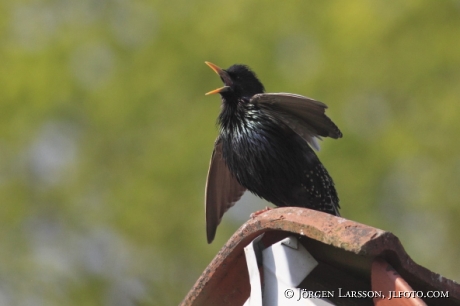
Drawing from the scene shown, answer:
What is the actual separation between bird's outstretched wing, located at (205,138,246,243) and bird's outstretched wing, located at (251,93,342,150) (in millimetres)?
646

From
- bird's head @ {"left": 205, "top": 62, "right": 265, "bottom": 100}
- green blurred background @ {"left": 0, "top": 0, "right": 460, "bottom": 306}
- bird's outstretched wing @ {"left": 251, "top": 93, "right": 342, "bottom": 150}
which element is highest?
green blurred background @ {"left": 0, "top": 0, "right": 460, "bottom": 306}

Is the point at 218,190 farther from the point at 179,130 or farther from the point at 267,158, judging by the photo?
the point at 179,130

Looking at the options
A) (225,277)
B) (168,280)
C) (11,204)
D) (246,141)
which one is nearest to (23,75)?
(11,204)

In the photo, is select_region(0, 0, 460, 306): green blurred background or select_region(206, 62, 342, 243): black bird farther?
select_region(0, 0, 460, 306): green blurred background

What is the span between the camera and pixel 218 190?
4.85 m

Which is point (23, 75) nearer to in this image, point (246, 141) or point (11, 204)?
point (11, 204)

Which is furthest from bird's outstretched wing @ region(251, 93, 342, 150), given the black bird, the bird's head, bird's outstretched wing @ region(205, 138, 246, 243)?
bird's outstretched wing @ region(205, 138, 246, 243)

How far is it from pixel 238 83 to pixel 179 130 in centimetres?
376

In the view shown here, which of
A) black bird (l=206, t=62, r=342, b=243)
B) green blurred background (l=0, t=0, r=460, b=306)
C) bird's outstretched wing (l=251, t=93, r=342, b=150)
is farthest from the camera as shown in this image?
green blurred background (l=0, t=0, r=460, b=306)

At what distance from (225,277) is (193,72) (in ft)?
19.0

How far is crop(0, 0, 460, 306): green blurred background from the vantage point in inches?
325

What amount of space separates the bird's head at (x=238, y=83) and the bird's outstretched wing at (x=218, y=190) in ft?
0.87

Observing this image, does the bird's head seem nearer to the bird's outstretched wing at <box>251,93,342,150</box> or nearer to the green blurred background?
the bird's outstretched wing at <box>251,93,342,150</box>

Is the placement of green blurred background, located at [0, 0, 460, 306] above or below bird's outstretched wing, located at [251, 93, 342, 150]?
above
